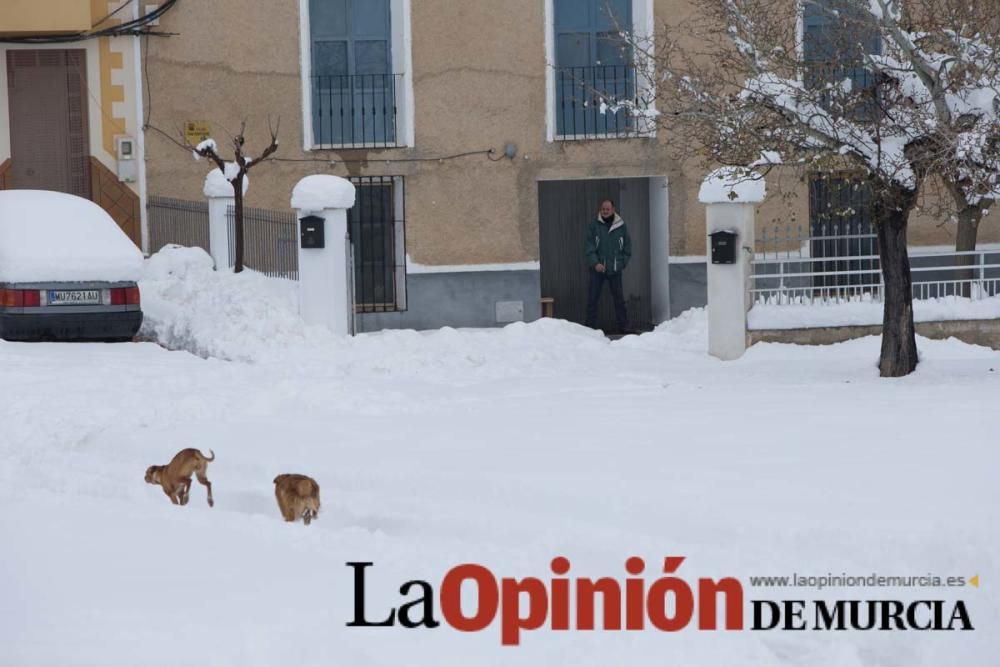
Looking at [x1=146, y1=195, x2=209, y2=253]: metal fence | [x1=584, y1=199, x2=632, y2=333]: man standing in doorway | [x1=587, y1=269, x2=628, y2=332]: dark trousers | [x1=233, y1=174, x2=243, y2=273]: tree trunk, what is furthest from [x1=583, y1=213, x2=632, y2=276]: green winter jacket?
[x1=146, y1=195, x2=209, y2=253]: metal fence

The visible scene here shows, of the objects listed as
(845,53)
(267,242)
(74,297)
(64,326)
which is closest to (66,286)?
(74,297)

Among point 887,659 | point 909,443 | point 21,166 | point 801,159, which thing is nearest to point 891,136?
point 801,159

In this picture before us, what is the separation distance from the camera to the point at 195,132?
21.3 meters

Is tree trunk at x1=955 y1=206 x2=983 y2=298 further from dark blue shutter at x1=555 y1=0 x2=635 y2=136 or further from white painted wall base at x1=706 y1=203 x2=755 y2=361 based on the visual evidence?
dark blue shutter at x1=555 y1=0 x2=635 y2=136

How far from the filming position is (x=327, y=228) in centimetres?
1756

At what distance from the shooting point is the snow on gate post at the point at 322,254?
17438 mm

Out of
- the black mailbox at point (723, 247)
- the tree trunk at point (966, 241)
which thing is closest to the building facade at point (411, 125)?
the tree trunk at point (966, 241)

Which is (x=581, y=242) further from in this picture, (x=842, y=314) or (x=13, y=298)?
(x=13, y=298)

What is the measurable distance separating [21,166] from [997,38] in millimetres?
13095

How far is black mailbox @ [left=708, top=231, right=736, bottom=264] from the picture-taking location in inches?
655

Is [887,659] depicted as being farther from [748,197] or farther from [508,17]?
[508,17]

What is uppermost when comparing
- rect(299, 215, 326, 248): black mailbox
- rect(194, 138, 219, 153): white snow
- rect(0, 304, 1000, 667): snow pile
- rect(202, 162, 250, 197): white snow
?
rect(194, 138, 219, 153): white snow

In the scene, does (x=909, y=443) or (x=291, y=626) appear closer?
(x=291, y=626)

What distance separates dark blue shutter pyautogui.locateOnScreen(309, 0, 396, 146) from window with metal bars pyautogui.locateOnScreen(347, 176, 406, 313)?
2.36ft
